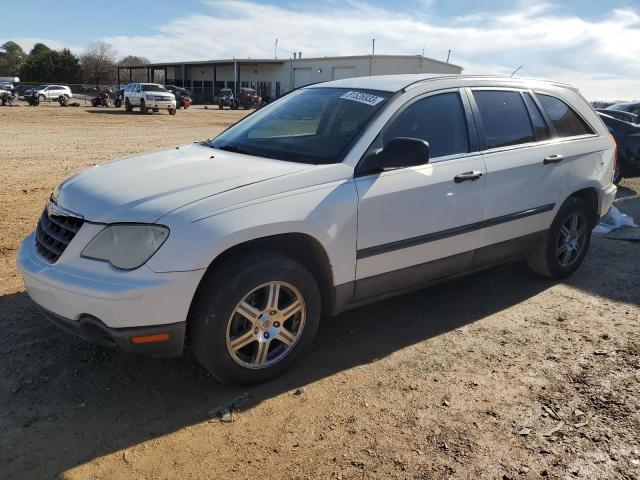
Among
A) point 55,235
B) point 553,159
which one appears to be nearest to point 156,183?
point 55,235

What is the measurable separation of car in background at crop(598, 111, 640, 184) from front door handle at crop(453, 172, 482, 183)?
7485 mm

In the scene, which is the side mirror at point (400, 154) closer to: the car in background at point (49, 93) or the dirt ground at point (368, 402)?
the dirt ground at point (368, 402)

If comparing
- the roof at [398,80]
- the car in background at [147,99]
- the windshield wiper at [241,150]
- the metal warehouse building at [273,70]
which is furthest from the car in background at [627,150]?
the metal warehouse building at [273,70]

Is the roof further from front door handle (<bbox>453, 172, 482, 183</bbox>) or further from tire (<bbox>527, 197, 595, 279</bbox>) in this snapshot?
tire (<bbox>527, 197, 595, 279</bbox>)

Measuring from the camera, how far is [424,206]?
377 centimetres

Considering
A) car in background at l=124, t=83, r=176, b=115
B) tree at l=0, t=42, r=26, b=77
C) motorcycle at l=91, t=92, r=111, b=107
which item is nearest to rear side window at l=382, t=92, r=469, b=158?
car in background at l=124, t=83, r=176, b=115

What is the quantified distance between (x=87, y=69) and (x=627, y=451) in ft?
271

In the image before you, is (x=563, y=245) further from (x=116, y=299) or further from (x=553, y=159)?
(x=116, y=299)

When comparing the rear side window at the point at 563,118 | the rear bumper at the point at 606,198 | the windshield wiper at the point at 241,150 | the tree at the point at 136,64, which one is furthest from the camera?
the tree at the point at 136,64

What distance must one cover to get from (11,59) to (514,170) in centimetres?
10792

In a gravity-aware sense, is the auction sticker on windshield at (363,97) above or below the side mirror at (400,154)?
above

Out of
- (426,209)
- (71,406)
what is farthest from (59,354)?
(426,209)

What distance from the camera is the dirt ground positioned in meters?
2.70

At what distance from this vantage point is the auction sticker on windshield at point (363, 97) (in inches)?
152
